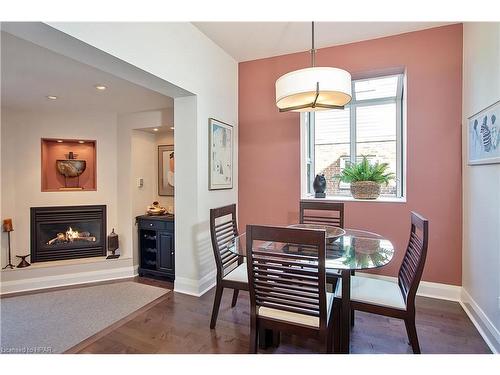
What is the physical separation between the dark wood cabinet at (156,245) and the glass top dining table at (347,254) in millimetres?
1498

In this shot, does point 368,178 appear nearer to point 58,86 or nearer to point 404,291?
point 404,291

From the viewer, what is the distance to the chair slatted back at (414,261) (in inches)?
59.7

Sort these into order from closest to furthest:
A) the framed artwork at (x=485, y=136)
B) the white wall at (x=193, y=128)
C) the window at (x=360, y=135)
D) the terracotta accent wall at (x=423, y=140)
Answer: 1. the framed artwork at (x=485, y=136)
2. the white wall at (x=193, y=128)
3. the terracotta accent wall at (x=423, y=140)
4. the window at (x=360, y=135)

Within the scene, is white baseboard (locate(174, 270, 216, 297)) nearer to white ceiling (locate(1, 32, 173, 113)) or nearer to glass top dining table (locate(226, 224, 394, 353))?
glass top dining table (locate(226, 224, 394, 353))

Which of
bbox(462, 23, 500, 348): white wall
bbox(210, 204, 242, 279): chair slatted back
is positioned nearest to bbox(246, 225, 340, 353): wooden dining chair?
bbox(210, 204, 242, 279): chair slatted back

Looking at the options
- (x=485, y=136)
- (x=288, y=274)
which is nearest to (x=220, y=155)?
(x=288, y=274)

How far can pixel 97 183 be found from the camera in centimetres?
402

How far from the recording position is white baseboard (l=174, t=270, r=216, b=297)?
8.98 feet

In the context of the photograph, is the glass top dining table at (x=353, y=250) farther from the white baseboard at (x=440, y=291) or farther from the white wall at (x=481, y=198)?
the white baseboard at (x=440, y=291)

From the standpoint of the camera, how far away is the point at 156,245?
352cm

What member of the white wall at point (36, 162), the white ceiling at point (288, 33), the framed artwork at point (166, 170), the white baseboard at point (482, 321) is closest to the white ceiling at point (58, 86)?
the white wall at point (36, 162)
